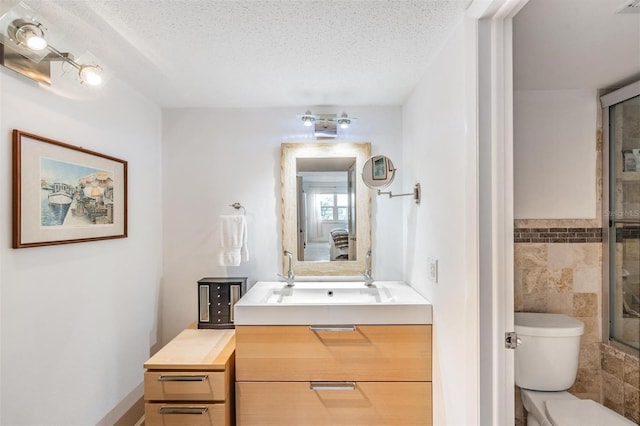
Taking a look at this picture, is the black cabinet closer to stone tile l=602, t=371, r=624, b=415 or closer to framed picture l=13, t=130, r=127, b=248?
framed picture l=13, t=130, r=127, b=248

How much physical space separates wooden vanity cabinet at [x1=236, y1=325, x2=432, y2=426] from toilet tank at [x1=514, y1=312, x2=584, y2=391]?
0.54m

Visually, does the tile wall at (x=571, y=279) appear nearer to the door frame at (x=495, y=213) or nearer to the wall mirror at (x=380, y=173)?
the wall mirror at (x=380, y=173)

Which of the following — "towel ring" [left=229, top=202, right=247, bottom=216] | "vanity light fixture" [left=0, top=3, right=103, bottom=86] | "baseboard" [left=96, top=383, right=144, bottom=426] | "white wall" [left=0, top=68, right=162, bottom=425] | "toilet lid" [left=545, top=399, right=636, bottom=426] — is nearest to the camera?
"vanity light fixture" [left=0, top=3, right=103, bottom=86]

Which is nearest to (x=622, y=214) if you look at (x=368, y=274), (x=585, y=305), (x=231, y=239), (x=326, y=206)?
(x=585, y=305)

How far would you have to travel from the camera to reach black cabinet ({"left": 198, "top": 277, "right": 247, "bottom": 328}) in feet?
6.83

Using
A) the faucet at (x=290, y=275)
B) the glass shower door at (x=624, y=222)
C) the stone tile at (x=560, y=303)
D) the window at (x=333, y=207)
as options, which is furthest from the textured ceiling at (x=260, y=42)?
the stone tile at (x=560, y=303)

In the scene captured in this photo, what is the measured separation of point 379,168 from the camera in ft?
6.63

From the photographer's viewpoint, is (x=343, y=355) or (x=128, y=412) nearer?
(x=343, y=355)

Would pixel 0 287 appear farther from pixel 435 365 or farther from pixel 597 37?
pixel 597 37

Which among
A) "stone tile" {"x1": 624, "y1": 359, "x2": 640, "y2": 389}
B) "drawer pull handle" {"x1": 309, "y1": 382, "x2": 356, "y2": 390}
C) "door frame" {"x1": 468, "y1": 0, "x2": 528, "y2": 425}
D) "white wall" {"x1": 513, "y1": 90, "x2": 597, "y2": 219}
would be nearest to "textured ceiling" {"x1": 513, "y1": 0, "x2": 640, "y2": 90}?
"white wall" {"x1": 513, "y1": 90, "x2": 597, "y2": 219}

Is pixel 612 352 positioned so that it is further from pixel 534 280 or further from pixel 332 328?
pixel 332 328

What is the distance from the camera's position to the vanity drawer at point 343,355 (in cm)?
167

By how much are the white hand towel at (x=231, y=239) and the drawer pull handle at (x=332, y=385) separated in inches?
36.8

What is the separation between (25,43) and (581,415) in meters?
2.90
